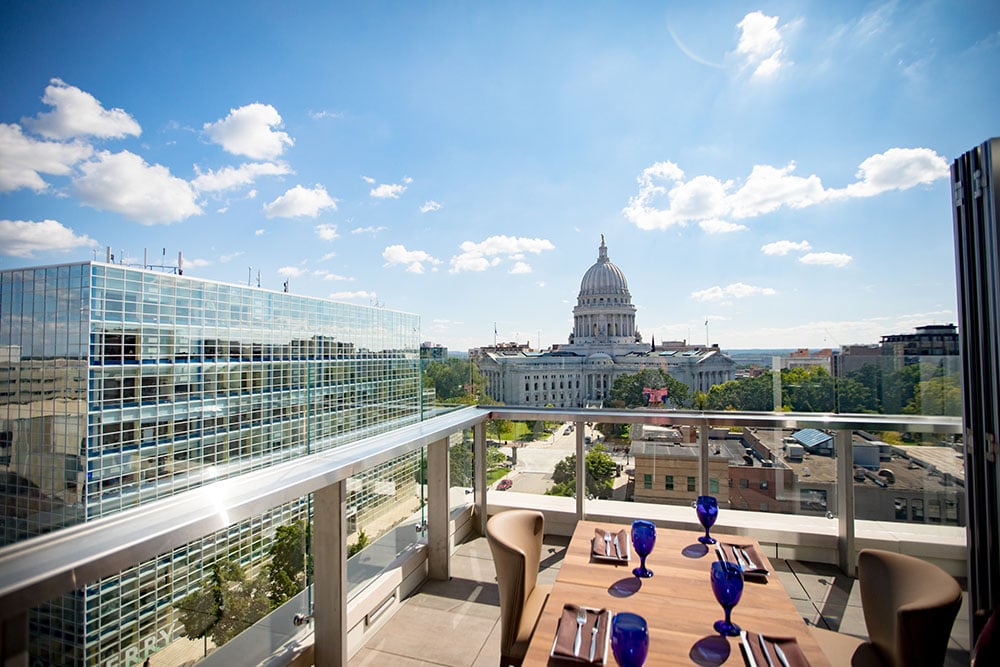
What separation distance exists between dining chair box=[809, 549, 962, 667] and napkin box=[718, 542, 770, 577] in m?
0.25

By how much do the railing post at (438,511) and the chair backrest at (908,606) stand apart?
8.06 feet

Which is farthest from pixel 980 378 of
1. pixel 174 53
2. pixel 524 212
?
pixel 524 212

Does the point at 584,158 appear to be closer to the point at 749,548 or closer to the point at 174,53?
the point at 174,53

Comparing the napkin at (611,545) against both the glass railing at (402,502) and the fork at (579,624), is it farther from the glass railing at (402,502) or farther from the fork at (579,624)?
the glass railing at (402,502)

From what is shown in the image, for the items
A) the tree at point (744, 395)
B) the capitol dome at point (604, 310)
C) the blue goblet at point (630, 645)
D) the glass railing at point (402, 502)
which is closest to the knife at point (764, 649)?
the blue goblet at point (630, 645)

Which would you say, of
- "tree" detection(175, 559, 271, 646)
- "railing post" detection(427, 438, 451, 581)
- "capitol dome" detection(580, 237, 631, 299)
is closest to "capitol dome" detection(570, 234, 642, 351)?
"capitol dome" detection(580, 237, 631, 299)

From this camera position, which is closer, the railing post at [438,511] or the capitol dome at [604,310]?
the railing post at [438,511]

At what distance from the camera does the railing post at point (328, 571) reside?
2191 millimetres

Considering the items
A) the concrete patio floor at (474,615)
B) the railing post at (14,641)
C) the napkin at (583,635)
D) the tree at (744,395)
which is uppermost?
the tree at (744,395)

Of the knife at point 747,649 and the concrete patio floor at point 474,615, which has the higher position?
the knife at point 747,649

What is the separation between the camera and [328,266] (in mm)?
7707

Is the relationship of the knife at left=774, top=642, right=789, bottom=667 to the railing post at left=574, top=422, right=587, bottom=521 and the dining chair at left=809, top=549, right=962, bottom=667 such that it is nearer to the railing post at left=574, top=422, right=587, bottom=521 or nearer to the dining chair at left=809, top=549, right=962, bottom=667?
the dining chair at left=809, top=549, right=962, bottom=667

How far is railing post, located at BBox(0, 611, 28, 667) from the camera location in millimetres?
956

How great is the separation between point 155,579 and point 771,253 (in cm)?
955
